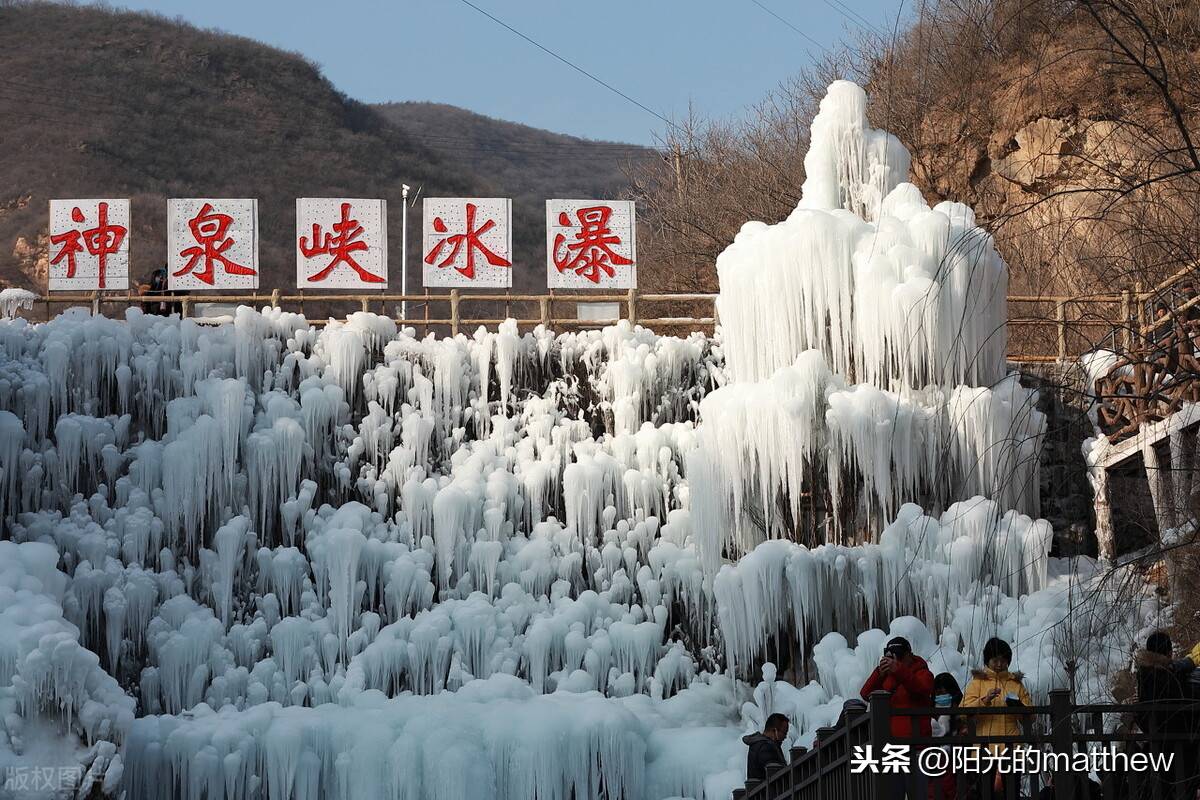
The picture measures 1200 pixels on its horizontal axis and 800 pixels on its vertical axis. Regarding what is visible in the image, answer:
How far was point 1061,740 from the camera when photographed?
5707 mm

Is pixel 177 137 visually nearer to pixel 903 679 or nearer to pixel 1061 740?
pixel 903 679

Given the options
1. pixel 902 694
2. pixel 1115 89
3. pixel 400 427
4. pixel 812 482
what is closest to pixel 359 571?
pixel 400 427

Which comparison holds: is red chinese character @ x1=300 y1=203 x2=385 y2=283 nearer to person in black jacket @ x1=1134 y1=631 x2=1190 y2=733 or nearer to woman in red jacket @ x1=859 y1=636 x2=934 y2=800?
woman in red jacket @ x1=859 y1=636 x2=934 y2=800

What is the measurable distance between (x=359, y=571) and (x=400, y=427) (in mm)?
1549

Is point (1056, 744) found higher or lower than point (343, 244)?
lower

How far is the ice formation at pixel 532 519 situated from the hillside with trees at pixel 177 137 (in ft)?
76.0

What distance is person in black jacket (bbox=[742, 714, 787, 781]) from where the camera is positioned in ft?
25.0

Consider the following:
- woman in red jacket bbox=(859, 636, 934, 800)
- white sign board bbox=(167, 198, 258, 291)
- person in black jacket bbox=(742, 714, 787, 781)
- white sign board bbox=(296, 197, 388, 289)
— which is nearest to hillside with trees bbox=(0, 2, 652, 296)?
white sign board bbox=(167, 198, 258, 291)

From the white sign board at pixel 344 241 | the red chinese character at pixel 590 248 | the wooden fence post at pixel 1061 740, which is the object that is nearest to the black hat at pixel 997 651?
the wooden fence post at pixel 1061 740

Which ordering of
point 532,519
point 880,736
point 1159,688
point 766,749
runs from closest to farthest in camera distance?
point 880,736, point 1159,688, point 766,749, point 532,519

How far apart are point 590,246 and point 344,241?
242 cm

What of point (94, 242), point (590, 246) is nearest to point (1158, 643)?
point (590, 246)

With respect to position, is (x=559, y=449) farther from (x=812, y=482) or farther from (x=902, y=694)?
(x=902, y=694)

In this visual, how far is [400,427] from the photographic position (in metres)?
13.9
